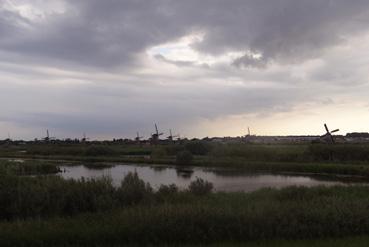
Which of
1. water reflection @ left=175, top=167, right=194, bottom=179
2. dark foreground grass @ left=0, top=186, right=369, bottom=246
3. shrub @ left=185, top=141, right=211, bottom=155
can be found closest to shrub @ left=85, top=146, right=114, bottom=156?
shrub @ left=185, top=141, right=211, bottom=155

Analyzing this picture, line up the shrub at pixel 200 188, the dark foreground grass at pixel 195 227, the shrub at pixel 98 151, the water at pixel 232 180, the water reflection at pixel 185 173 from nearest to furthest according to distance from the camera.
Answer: the dark foreground grass at pixel 195 227 → the shrub at pixel 200 188 → the water at pixel 232 180 → the water reflection at pixel 185 173 → the shrub at pixel 98 151

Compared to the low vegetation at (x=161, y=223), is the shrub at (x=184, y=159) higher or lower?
higher

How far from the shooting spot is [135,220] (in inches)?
402

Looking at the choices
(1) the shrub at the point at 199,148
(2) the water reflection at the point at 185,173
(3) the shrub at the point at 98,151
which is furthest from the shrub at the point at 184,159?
(3) the shrub at the point at 98,151

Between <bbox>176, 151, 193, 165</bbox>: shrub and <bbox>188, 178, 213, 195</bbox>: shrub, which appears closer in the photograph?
<bbox>188, 178, 213, 195</bbox>: shrub

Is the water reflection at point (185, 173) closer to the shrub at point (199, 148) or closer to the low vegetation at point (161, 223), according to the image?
the shrub at point (199, 148)

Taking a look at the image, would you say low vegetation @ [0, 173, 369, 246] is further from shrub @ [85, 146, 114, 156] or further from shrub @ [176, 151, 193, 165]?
shrub @ [85, 146, 114, 156]

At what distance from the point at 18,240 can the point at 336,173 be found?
33213 mm

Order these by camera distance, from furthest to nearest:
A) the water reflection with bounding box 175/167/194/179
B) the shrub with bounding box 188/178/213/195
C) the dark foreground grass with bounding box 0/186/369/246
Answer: the water reflection with bounding box 175/167/194/179 → the shrub with bounding box 188/178/213/195 → the dark foreground grass with bounding box 0/186/369/246

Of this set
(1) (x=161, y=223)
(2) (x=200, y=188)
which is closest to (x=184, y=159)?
(2) (x=200, y=188)

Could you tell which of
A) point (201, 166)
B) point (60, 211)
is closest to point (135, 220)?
point (60, 211)

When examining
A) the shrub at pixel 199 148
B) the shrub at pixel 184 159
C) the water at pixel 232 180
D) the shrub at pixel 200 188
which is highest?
the shrub at pixel 199 148

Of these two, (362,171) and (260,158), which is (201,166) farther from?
(362,171)

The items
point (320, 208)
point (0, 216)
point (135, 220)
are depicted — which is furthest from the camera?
point (0, 216)
